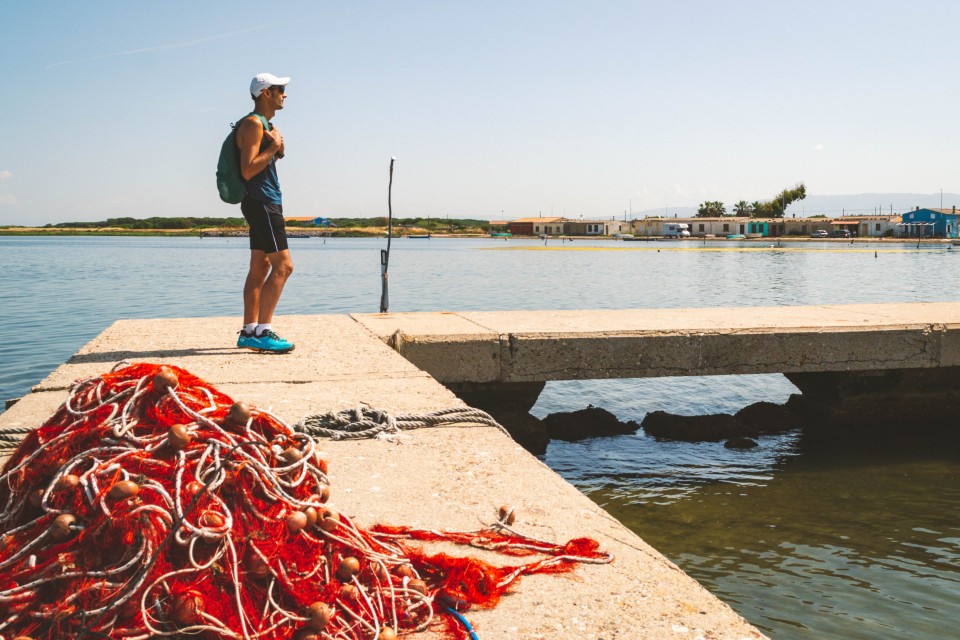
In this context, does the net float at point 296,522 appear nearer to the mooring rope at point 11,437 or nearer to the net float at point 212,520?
the net float at point 212,520

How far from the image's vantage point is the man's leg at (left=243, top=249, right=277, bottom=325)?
6.98 m

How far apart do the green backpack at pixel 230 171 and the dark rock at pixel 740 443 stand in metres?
6.03

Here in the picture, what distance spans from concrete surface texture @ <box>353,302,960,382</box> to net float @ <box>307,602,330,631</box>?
553 centimetres

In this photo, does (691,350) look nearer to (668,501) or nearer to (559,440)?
(668,501)

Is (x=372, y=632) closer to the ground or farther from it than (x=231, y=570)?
closer to the ground

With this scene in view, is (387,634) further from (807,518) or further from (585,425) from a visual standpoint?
(585,425)

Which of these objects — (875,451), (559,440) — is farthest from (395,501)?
(875,451)

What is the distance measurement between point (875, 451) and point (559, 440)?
3.46m

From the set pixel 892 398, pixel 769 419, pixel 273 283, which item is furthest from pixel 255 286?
pixel 892 398

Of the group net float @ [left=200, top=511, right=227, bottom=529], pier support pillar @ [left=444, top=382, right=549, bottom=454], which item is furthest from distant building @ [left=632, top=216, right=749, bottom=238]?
net float @ [left=200, top=511, right=227, bottom=529]

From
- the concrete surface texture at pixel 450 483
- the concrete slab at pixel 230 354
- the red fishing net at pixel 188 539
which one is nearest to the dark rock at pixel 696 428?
the concrete slab at pixel 230 354

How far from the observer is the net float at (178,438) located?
230 cm

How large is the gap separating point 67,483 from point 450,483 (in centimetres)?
181

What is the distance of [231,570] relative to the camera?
2.19 meters
